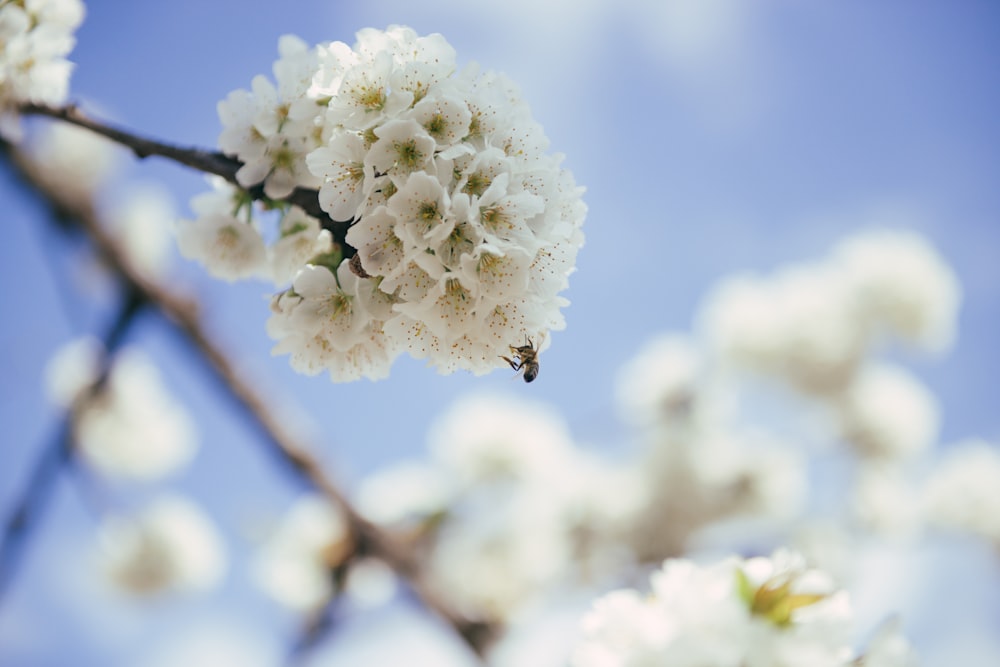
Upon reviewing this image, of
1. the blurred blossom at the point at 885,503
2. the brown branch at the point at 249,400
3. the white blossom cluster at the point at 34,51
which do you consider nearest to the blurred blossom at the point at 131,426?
the brown branch at the point at 249,400

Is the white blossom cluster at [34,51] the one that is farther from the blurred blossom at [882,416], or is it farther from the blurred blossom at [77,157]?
the blurred blossom at [882,416]

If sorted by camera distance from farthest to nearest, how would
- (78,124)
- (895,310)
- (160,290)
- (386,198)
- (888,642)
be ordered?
1. (895,310)
2. (160,290)
3. (78,124)
4. (888,642)
5. (386,198)

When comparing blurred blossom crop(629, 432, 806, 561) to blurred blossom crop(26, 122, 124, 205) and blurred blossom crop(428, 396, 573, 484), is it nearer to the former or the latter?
blurred blossom crop(428, 396, 573, 484)

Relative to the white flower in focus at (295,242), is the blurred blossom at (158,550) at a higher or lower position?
higher

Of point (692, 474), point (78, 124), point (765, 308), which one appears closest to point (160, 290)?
point (78, 124)

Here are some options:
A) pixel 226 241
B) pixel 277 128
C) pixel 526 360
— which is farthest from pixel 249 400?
pixel 526 360

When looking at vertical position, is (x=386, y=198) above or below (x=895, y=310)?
below

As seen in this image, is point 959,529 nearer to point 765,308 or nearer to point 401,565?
point 765,308

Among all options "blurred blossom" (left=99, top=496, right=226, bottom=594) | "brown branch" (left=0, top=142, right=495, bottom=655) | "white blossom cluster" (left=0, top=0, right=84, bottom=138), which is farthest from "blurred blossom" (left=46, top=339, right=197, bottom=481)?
"white blossom cluster" (left=0, top=0, right=84, bottom=138)
